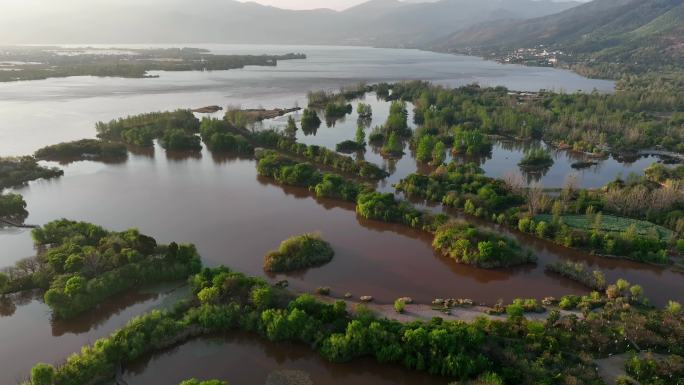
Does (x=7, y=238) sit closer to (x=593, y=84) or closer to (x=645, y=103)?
(x=645, y=103)

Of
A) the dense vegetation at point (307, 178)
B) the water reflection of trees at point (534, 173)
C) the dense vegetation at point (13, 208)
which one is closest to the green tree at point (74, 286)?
the dense vegetation at point (13, 208)

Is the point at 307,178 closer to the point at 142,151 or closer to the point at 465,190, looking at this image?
the point at 465,190

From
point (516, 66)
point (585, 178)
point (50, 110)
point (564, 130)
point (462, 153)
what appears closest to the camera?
point (585, 178)

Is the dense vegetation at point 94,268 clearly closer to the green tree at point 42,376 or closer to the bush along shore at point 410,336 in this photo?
the bush along shore at point 410,336

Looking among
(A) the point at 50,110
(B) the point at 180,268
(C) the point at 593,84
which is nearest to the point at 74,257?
(B) the point at 180,268

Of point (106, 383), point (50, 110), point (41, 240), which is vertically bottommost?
point (106, 383)

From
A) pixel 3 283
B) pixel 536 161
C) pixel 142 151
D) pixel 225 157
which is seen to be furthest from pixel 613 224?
pixel 142 151

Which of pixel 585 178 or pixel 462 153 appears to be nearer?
pixel 585 178
